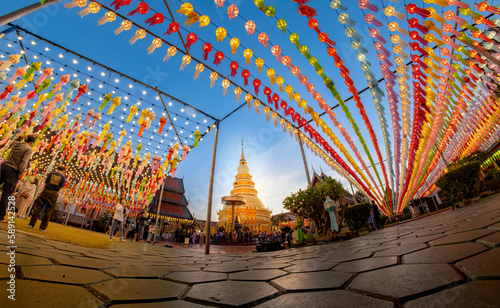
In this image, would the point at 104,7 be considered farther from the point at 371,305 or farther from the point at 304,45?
the point at 371,305

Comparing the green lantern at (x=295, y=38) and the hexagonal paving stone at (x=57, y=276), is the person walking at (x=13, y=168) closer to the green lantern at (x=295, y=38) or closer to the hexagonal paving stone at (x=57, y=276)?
the hexagonal paving stone at (x=57, y=276)

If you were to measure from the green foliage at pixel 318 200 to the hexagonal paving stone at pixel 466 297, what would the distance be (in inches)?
344

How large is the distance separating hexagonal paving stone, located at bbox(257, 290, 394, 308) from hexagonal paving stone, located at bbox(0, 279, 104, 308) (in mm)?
844

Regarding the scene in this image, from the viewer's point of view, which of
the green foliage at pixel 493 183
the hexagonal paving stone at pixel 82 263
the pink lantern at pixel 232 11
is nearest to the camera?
the hexagonal paving stone at pixel 82 263

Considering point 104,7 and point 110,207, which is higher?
point 104,7

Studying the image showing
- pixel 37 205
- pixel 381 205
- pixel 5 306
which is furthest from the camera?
pixel 381 205

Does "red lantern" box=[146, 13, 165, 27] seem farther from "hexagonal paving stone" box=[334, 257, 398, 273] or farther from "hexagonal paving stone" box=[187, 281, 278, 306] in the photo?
"hexagonal paving stone" box=[334, 257, 398, 273]

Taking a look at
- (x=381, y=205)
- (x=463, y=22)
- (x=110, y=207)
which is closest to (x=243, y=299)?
(x=463, y=22)

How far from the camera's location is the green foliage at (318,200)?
30.0 feet

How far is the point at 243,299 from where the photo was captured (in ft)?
3.51

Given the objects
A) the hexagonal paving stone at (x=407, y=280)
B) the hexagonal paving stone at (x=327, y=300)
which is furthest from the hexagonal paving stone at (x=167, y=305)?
the hexagonal paving stone at (x=407, y=280)

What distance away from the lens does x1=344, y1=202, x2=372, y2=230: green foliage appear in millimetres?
11770

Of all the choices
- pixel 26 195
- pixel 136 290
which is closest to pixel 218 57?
pixel 136 290

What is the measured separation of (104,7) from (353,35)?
217 inches
